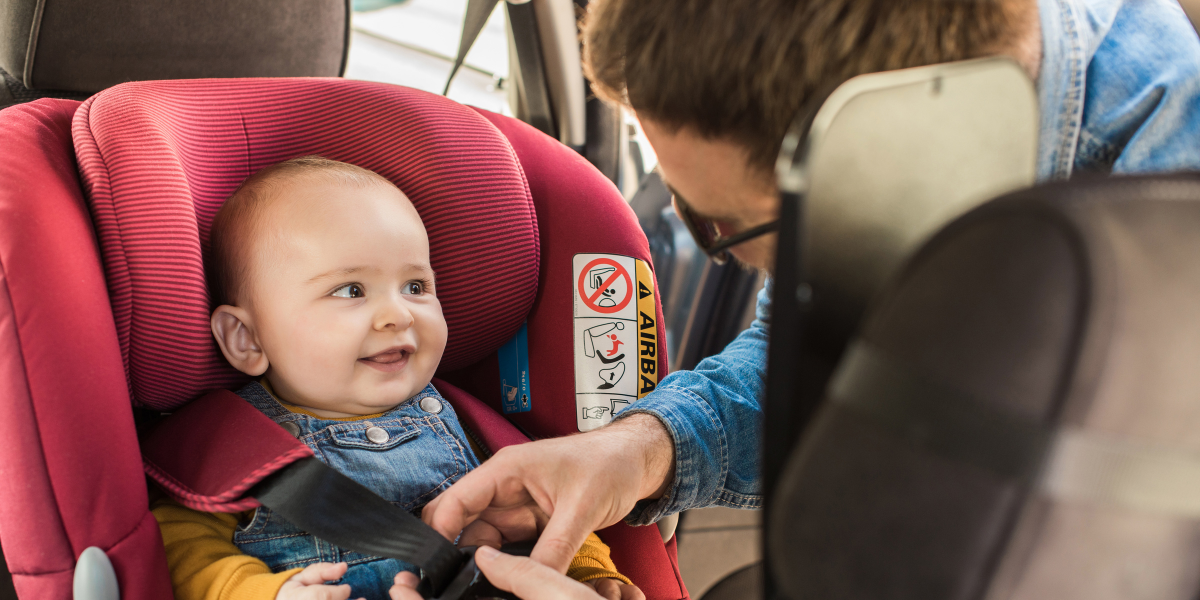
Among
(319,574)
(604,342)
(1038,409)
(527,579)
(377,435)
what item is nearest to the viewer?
(1038,409)

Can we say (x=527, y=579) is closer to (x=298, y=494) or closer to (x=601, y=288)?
(x=298, y=494)

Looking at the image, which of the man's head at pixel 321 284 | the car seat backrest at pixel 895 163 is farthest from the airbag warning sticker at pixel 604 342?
the car seat backrest at pixel 895 163

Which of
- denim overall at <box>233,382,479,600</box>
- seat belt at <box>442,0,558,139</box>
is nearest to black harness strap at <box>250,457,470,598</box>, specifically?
denim overall at <box>233,382,479,600</box>

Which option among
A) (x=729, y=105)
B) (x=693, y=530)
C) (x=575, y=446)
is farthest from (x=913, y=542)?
(x=693, y=530)

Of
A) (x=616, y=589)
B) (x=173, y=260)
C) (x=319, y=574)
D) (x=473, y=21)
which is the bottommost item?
(x=616, y=589)

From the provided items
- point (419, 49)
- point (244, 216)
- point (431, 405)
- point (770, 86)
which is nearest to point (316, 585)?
point (431, 405)

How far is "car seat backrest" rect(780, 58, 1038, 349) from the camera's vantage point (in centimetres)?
46

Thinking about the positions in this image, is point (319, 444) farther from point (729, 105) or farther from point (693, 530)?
point (693, 530)

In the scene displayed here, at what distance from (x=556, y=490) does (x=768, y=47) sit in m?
0.51

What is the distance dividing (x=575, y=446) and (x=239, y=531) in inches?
16.2

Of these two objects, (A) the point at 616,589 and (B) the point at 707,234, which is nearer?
(B) the point at 707,234

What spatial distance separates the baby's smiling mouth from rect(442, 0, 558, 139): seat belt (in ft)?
2.24

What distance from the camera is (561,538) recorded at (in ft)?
2.70

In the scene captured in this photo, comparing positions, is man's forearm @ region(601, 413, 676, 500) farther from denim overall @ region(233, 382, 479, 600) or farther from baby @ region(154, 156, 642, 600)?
denim overall @ region(233, 382, 479, 600)
